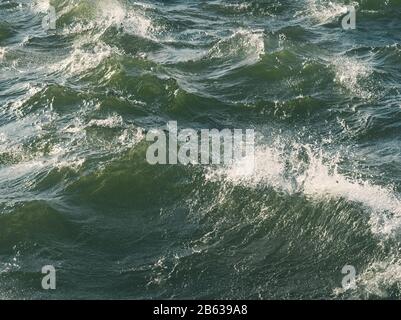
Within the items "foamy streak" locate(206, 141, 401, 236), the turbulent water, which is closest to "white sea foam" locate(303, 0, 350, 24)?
the turbulent water

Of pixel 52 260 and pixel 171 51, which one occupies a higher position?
pixel 171 51

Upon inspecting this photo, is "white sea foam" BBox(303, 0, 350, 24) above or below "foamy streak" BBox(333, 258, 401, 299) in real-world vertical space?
above

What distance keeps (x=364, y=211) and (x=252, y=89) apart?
6795 mm

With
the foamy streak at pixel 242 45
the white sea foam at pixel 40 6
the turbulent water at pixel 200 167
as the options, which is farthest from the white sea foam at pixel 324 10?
the white sea foam at pixel 40 6

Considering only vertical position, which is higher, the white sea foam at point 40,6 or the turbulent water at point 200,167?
the white sea foam at point 40,6

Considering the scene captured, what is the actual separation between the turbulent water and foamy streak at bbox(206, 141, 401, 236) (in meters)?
0.04

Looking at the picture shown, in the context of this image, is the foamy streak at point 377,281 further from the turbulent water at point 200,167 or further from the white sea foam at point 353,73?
the white sea foam at point 353,73

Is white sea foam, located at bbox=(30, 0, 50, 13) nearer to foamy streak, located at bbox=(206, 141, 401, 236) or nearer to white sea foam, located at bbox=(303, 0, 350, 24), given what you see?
white sea foam, located at bbox=(303, 0, 350, 24)

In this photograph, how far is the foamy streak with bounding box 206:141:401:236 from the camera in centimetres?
1249

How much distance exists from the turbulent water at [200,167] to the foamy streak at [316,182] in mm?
37

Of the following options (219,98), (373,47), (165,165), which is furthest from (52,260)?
(373,47)

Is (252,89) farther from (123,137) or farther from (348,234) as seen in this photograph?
(348,234)

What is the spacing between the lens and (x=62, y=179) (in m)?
14.3

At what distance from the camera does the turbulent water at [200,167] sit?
1162 cm
